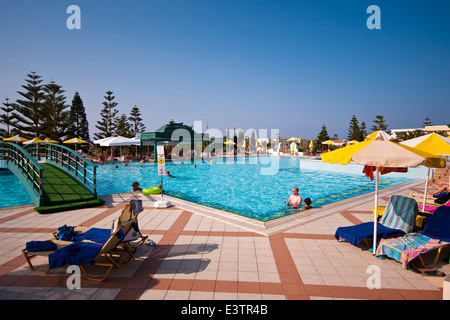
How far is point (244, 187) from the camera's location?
1399 centimetres

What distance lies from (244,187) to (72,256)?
36.2 ft

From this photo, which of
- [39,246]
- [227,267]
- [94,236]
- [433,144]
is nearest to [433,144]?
[433,144]

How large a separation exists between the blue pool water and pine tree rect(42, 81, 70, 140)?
15.6m

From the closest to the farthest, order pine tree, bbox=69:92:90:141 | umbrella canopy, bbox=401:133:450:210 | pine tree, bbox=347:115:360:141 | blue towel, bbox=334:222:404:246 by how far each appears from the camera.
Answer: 1. blue towel, bbox=334:222:404:246
2. umbrella canopy, bbox=401:133:450:210
3. pine tree, bbox=69:92:90:141
4. pine tree, bbox=347:115:360:141

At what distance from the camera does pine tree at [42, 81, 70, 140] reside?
2952 centimetres

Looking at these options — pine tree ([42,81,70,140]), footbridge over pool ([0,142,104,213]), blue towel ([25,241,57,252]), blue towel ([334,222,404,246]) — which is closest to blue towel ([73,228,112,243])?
blue towel ([25,241,57,252])

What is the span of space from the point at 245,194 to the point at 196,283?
9.00m

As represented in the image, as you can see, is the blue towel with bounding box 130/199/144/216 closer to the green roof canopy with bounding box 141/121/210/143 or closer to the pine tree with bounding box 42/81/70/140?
the green roof canopy with bounding box 141/121/210/143

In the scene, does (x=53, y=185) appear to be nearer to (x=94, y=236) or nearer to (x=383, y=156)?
(x=94, y=236)

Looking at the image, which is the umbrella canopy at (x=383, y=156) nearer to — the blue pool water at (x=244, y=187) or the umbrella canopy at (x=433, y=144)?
the umbrella canopy at (x=433, y=144)

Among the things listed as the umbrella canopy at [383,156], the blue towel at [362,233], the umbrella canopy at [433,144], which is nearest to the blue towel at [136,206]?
the umbrella canopy at [383,156]

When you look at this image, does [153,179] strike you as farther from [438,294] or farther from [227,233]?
[438,294]
